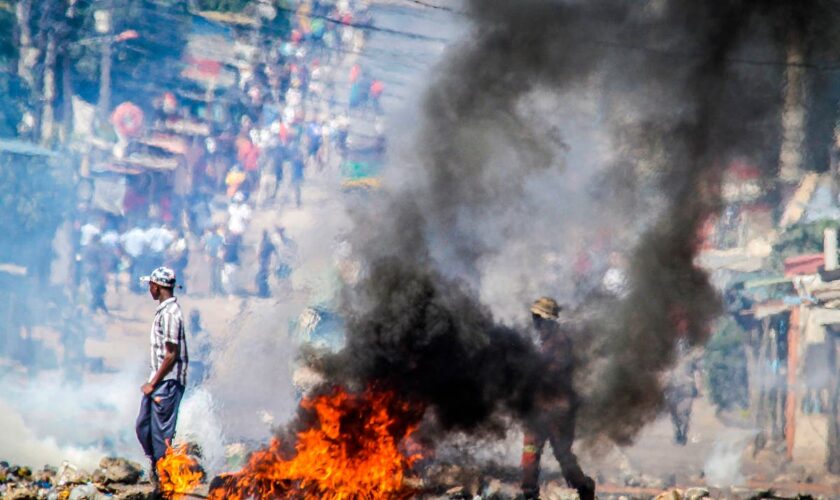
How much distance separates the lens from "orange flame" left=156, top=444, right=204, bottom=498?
841 cm

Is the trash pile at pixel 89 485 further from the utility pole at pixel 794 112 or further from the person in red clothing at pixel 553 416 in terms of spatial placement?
the utility pole at pixel 794 112

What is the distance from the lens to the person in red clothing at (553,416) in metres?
9.30

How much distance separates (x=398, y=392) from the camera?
29.9 feet

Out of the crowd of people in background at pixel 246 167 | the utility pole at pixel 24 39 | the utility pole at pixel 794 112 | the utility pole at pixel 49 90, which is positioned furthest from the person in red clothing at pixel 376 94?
the utility pole at pixel 794 112

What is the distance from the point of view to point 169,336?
8.38 meters

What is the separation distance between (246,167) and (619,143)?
35.4ft

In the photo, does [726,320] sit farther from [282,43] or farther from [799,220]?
[282,43]

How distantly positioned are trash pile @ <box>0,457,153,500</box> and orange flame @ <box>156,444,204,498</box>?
0.49 ft

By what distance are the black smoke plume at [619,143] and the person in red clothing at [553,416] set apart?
22 centimetres

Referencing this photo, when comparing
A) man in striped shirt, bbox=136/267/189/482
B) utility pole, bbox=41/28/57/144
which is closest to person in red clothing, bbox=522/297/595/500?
man in striped shirt, bbox=136/267/189/482

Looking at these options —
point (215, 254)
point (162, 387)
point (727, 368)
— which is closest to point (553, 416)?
point (162, 387)

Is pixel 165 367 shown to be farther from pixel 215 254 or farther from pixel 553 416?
pixel 215 254

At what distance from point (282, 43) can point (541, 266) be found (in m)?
10.8

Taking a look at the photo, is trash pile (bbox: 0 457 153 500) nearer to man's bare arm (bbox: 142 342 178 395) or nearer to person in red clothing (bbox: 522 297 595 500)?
man's bare arm (bbox: 142 342 178 395)
